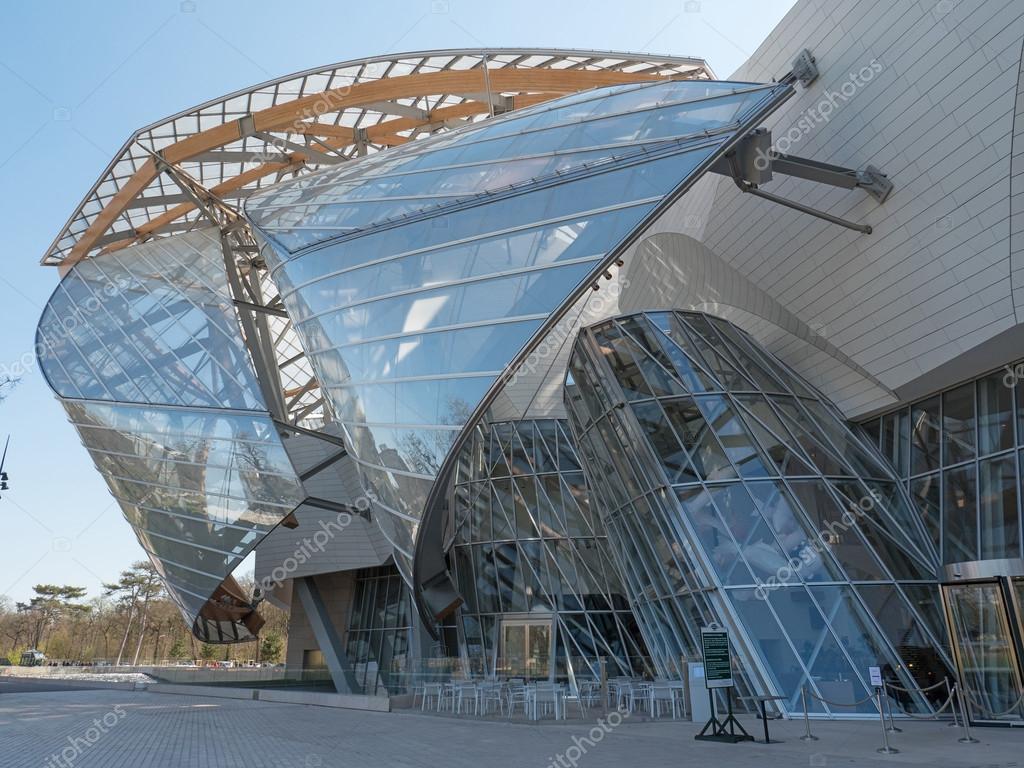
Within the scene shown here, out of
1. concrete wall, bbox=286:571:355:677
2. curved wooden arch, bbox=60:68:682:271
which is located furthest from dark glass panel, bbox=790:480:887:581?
concrete wall, bbox=286:571:355:677

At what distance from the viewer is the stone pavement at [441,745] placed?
9844 millimetres

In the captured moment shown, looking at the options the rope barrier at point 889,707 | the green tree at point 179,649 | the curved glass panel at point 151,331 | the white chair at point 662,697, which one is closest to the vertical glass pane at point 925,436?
the rope barrier at point 889,707

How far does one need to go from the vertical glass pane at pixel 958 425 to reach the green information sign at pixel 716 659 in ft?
26.8

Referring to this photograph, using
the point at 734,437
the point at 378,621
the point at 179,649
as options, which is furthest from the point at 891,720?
the point at 179,649

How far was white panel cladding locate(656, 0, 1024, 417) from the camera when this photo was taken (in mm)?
14281

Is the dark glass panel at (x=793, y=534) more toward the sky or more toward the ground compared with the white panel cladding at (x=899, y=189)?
more toward the ground

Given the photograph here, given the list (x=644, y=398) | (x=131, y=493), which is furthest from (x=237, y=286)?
(x=644, y=398)

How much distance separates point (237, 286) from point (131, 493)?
9.24 meters

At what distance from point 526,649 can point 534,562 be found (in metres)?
3.03

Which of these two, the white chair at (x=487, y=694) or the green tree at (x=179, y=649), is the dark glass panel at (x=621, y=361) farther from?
the green tree at (x=179, y=649)

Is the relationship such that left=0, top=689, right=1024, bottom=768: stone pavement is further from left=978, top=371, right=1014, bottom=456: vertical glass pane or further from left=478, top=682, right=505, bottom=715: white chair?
left=978, top=371, right=1014, bottom=456: vertical glass pane

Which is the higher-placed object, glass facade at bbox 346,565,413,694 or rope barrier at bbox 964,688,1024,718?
glass facade at bbox 346,565,413,694

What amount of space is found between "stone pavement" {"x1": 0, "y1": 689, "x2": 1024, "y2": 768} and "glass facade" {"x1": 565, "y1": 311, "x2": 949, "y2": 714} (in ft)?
5.02

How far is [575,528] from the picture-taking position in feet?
89.5
